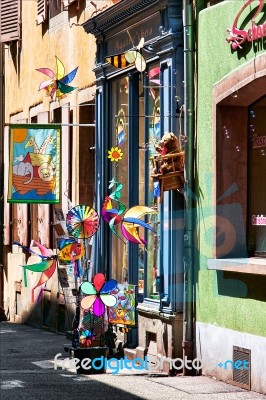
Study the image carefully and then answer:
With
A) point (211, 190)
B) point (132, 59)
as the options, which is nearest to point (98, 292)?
point (211, 190)

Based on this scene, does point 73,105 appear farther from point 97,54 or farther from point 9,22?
point 9,22

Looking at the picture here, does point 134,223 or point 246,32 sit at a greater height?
point 246,32

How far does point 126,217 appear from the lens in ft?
48.5

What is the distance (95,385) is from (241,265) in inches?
74.3

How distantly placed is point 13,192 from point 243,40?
16.6 ft

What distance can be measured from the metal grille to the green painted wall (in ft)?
0.67

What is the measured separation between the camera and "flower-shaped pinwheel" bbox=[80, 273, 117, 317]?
559 inches

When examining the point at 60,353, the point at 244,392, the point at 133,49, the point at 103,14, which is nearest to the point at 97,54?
the point at 103,14

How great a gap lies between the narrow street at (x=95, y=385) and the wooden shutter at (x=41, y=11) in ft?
23.1

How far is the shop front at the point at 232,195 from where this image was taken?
12453 mm

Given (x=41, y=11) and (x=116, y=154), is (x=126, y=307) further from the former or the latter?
(x=41, y=11)

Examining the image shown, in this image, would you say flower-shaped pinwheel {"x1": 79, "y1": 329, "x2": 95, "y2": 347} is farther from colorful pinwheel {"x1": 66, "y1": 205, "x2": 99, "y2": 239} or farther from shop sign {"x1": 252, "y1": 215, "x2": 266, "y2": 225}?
shop sign {"x1": 252, "y1": 215, "x2": 266, "y2": 225}

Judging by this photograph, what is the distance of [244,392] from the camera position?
40.4 ft

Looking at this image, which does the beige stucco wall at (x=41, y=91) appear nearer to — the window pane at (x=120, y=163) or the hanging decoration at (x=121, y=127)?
the window pane at (x=120, y=163)
